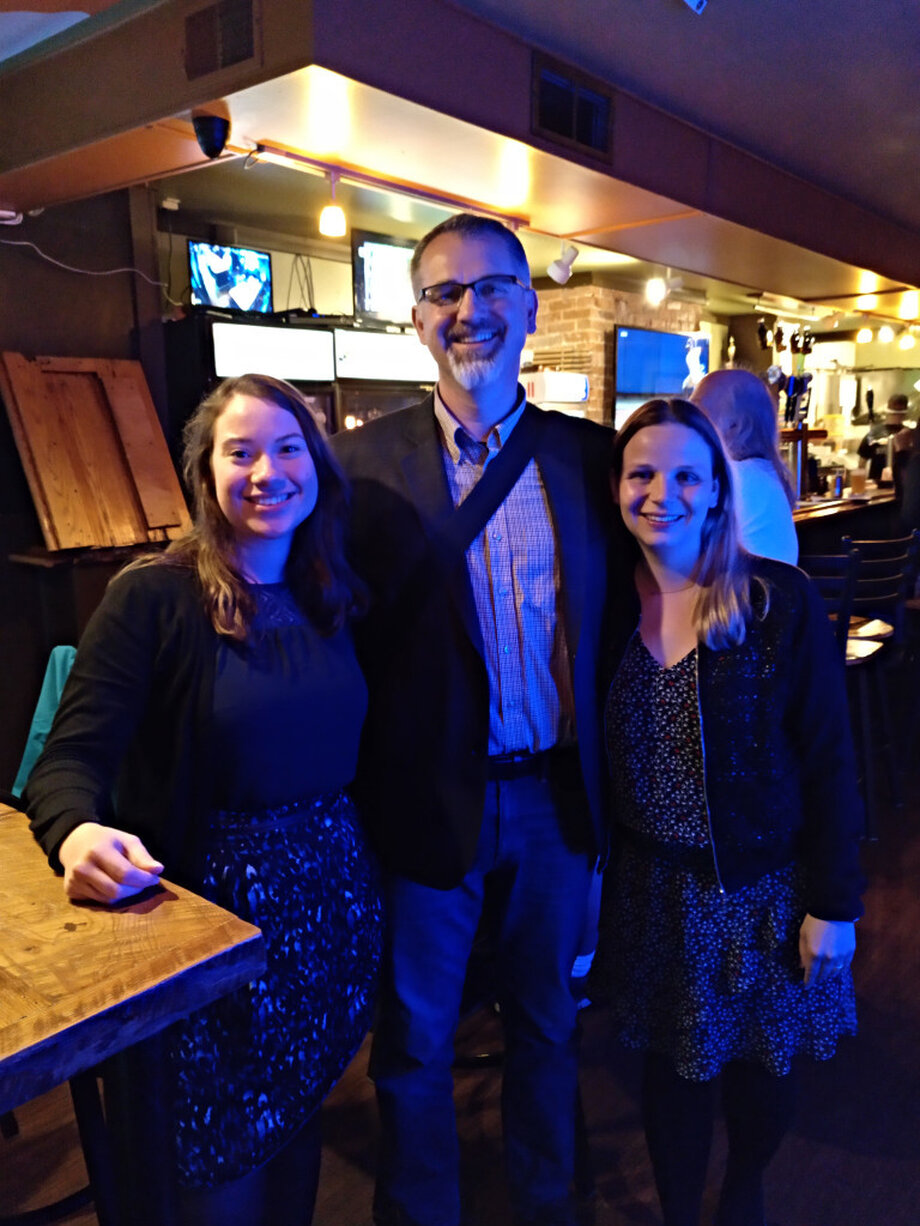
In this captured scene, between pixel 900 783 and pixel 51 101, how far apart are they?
4179mm

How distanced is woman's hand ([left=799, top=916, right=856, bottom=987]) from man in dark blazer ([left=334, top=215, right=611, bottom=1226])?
1.21ft

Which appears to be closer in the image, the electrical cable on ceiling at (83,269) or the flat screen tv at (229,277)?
the electrical cable on ceiling at (83,269)

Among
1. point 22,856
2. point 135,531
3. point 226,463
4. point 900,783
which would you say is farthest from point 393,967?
point 900,783

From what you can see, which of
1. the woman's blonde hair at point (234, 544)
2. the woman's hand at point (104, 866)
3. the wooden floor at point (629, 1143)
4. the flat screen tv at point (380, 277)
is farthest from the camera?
the flat screen tv at point (380, 277)

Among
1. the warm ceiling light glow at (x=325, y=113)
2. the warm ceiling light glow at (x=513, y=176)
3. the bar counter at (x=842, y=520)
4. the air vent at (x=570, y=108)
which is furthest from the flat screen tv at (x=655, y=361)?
the warm ceiling light glow at (x=325, y=113)

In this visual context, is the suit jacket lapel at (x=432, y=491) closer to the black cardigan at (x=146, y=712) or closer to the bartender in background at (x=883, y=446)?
the black cardigan at (x=146, y=712)

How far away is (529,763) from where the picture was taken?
158cm

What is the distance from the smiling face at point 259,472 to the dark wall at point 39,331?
9.15ft

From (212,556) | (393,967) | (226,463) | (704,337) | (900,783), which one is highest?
(704,337)

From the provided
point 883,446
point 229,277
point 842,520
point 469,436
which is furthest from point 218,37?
point 883,446

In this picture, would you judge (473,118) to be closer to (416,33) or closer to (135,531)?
(416,33)

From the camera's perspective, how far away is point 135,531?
151 inches

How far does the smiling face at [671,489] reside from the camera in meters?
1.42

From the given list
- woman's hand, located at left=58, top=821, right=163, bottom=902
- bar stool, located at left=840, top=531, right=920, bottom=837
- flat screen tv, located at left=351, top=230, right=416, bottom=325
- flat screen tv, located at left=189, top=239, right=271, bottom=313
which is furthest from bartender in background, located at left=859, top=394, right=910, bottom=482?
woman's hand, located at left=58, top=821, right=163, bottom=902
